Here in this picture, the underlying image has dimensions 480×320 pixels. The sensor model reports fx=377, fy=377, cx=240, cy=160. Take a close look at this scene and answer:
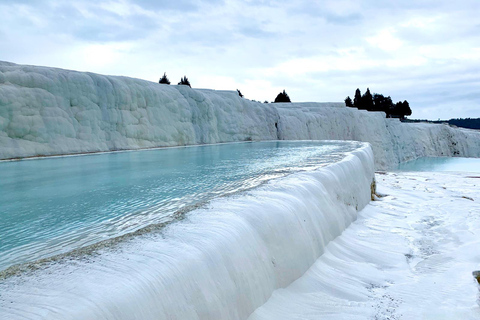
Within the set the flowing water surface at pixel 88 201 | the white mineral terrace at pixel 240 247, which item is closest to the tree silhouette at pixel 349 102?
the white mineral terrace at pixel 240 247

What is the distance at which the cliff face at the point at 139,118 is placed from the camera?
1184 centimetres

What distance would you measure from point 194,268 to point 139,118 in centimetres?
1449

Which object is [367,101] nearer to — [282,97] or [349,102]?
[349,102]

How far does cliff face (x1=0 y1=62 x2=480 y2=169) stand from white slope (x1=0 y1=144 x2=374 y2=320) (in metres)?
9.99

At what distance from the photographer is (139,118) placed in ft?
52.0

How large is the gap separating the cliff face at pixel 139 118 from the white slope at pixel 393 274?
1026 centimetres

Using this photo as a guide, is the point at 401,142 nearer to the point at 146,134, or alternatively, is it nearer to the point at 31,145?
the point at 146,134

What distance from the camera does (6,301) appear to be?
5.18 feet

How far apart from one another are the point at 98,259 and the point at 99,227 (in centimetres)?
138

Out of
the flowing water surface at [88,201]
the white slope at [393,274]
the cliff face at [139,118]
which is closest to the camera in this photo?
the white slope at [393,274]

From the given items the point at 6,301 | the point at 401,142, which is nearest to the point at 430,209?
the point at 6,301

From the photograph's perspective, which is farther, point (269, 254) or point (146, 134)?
point (146, 134)

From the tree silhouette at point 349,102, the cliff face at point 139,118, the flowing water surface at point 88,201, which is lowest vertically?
the flowing water surface at point 88,201

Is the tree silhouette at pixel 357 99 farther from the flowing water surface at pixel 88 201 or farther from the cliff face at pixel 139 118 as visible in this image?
the flowing water surface at pixel 88 201
